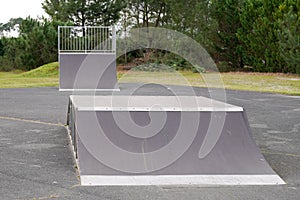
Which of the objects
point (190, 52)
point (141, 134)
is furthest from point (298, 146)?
point (190, 52)

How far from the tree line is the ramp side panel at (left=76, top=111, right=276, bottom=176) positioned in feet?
58.3

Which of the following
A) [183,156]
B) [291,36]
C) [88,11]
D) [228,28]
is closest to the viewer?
[183,156]

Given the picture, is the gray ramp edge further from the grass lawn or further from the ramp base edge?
the grass lawn

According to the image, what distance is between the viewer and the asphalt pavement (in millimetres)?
4938

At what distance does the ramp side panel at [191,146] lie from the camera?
5.75 m

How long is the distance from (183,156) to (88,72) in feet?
44.6

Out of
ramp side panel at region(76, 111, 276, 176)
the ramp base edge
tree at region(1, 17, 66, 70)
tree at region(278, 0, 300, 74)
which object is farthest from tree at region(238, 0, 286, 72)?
the ramp base edge

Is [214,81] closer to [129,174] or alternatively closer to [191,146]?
[191,146]

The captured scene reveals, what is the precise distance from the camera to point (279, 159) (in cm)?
670

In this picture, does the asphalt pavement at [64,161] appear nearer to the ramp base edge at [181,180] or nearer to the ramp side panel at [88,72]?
the ramp base edge at [181,180]

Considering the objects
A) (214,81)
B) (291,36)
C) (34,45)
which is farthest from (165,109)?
(34,45)

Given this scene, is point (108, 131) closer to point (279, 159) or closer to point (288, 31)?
point (279, 159)

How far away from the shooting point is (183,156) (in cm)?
597

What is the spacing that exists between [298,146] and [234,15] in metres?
22.8
